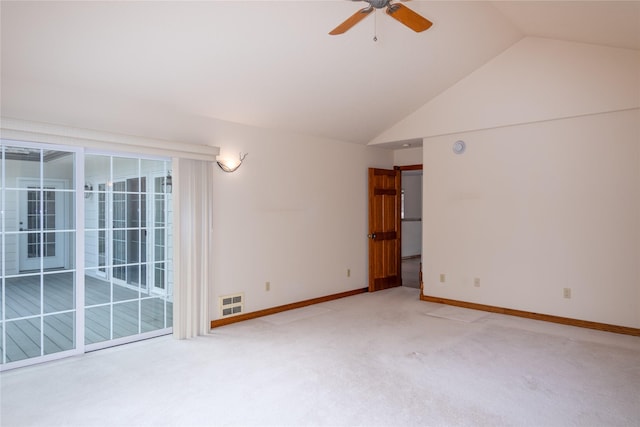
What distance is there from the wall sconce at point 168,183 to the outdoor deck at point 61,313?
3.68 feet

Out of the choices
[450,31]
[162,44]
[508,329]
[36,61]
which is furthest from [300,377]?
[450,31]

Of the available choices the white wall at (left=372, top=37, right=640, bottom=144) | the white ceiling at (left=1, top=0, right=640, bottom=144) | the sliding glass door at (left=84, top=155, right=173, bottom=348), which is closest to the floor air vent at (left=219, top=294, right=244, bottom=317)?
the sliding glass door at (left=84, top=155, right=173, bottom=348)

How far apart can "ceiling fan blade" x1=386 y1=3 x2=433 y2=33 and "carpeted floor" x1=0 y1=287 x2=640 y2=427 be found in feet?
8.70

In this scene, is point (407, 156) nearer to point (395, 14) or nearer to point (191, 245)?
point (191, 245)

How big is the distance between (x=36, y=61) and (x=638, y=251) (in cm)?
602

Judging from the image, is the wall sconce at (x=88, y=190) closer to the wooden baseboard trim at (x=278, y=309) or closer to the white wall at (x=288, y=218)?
the white wall at (x=288, y=218)

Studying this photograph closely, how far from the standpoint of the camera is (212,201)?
4.62m

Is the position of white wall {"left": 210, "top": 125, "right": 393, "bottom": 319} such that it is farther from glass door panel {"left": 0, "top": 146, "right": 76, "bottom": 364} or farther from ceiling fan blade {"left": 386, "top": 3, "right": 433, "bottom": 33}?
ceiling fan blade {"left": 386, "top": 3, "right": 433, "bottom": 33}

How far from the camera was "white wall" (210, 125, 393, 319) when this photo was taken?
191 inches

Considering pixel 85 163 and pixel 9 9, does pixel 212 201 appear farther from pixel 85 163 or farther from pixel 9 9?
pixel 9 9

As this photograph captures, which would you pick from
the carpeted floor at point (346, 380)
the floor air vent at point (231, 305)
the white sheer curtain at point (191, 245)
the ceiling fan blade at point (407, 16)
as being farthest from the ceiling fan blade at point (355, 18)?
the floor air vent at point (231, 305)

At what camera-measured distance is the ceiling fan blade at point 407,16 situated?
2536mm

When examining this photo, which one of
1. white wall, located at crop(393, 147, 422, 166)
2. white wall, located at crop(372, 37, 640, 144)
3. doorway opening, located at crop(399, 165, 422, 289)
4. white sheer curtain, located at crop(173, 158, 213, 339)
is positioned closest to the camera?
white sheer curtain, located at crop(173, 158, 213, 339)

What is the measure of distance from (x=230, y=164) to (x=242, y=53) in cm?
146
